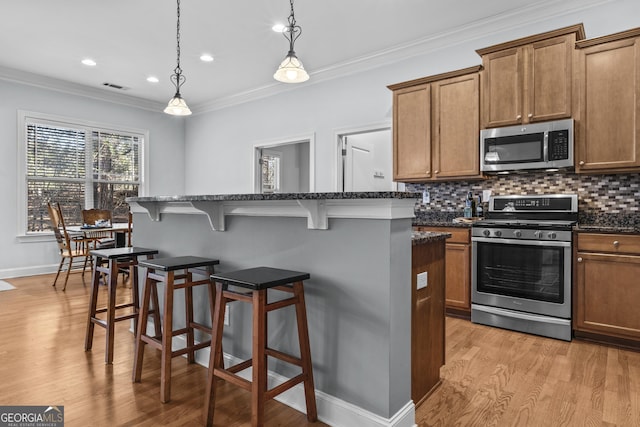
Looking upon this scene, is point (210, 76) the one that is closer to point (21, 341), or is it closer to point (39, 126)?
point (39, 126)

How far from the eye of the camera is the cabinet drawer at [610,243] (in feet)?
8.79

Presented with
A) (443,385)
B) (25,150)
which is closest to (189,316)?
(443,385)

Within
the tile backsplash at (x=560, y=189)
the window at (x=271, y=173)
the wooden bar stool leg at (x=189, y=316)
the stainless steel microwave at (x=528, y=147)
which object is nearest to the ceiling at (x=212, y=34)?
the stainless steel microwave at (x=528, y=147)

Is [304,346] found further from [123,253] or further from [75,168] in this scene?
[75,168]

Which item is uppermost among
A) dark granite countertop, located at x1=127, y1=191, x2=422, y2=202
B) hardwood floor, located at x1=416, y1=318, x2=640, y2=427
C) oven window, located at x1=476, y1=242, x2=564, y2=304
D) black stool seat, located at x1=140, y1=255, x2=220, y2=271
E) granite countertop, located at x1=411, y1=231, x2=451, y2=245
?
dark granite countertop, located at x1=127, y1=191, x2=422, y2=202

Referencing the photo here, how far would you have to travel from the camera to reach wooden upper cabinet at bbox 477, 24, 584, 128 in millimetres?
3062

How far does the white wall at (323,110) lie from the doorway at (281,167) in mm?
151

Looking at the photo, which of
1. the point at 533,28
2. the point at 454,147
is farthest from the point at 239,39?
the point at 533,28

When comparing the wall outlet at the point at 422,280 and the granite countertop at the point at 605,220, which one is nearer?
the wall outlet at the point at 422,280

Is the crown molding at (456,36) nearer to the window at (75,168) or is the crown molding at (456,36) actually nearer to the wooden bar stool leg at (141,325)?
the window at (75,168)

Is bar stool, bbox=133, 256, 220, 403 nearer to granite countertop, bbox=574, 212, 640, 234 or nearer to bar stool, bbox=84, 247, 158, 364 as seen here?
bar stool, bbox=84, 247, 158, 364

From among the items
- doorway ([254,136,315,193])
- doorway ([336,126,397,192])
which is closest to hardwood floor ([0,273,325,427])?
doorway ([336,126,397,192])

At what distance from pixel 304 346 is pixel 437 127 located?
281cm

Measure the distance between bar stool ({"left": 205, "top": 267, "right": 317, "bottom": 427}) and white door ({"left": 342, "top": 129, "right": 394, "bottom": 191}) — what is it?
3331mm
